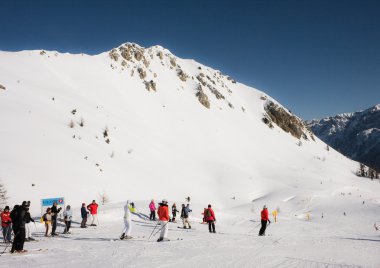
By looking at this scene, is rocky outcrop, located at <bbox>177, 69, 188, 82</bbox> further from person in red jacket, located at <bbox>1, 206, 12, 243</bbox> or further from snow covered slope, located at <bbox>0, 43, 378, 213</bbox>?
person in red jacket, located at <bbox>1, 206, 12, 243</bbox>

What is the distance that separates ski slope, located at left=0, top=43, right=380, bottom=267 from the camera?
43.2ft

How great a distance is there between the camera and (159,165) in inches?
1935

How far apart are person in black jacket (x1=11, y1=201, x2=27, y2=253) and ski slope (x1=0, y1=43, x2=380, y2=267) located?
0.77 metres

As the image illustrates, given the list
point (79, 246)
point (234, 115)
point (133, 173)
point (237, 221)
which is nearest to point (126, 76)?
point (234, 115)

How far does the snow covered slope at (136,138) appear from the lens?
35.5m

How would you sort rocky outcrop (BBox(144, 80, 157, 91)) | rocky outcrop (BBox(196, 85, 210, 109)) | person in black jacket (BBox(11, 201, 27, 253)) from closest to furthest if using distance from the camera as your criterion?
person in black jacket (BBox(11, 201, 27, 253)), rocky outcrop (BBox(144, 80, 157, 91)), rocky outcrop (BBox(196, 85, 210, 109))

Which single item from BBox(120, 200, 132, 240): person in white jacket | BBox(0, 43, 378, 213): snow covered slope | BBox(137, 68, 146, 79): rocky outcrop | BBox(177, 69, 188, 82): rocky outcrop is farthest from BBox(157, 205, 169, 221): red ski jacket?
BBox(177, 69, 188, 82): rocky outcrop

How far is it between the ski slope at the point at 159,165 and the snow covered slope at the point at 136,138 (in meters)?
0.20

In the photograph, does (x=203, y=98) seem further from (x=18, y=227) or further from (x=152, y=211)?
(x=18, y=227)

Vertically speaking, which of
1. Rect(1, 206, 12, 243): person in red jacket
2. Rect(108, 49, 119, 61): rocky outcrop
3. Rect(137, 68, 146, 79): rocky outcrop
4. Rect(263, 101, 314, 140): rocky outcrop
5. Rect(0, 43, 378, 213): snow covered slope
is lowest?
Rect(1, 206, 12, 243): person in red jacket

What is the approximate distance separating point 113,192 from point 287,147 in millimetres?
61171

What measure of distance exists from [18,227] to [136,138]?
40059 millimetres

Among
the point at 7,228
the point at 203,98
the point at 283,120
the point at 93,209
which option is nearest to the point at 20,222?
the point at 7,228

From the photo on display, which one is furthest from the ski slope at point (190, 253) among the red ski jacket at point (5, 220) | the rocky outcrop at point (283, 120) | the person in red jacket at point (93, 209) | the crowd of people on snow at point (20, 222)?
the rocky outcrop at point (283, 120)
